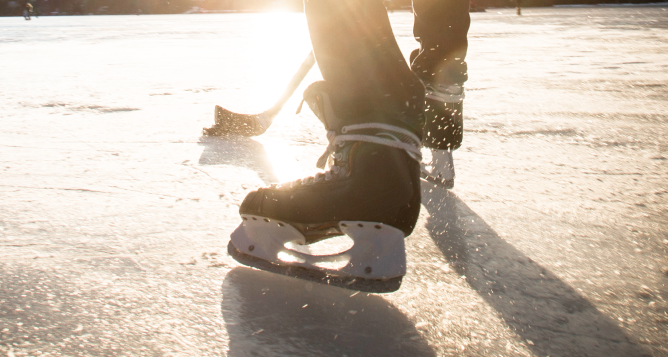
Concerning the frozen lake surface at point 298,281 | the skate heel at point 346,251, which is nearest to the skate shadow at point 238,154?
the frozen lake surface at point 298,281

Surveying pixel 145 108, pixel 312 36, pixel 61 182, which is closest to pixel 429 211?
pixel 312 36

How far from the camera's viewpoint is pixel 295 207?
998 mm

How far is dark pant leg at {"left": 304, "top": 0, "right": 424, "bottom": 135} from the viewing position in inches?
37.7

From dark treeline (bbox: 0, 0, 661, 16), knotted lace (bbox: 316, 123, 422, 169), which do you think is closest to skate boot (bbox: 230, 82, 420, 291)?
knotted lace (bbox: 316, 123, 422, 169)

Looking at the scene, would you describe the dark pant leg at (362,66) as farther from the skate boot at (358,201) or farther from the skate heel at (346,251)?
the skate heel at (346,251)

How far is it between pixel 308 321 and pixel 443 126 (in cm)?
83

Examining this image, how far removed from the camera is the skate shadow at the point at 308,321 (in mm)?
784

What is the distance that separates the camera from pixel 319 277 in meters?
0.97

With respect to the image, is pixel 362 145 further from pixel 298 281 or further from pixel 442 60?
pixel 442 60

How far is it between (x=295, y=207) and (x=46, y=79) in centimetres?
339

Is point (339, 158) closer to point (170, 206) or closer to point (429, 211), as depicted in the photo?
point (429, 211)

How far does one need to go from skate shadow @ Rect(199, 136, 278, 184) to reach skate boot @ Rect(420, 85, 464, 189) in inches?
17.8

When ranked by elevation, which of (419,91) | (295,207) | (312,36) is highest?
(312,36)

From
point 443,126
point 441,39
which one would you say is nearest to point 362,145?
point 443,126
